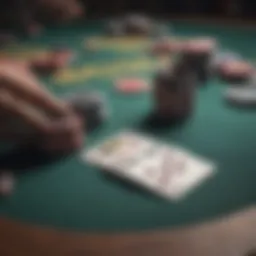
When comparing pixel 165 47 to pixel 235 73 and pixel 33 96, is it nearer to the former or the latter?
pixel 235 73

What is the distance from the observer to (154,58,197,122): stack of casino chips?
1.43 m

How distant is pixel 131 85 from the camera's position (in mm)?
1658

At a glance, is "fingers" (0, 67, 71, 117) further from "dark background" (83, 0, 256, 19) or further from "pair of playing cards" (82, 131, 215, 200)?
"dark background" (83, 0, 256, 19)

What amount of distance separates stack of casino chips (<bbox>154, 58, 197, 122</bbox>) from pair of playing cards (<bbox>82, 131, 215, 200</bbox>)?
14cm

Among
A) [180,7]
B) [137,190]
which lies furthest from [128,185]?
[180,7]

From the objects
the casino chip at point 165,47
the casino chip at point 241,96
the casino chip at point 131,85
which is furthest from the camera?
the casino chip at point 165,47

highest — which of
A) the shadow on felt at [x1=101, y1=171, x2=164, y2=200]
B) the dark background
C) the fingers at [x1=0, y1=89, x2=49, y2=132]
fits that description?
the dark background

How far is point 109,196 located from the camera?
1.12 metres

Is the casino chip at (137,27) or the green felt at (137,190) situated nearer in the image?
the green felt at (137,190)

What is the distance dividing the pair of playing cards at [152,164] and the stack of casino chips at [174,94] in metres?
0.14

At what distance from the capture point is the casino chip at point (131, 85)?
1629 mm

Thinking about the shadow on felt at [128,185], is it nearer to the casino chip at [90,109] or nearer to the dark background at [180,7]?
the casino chip at [90,109]

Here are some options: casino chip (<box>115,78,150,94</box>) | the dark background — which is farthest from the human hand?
the dark background

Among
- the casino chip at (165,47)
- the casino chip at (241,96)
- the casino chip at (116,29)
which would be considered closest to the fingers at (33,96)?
the casino chip at (241,96)
